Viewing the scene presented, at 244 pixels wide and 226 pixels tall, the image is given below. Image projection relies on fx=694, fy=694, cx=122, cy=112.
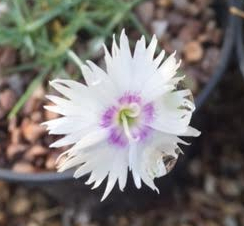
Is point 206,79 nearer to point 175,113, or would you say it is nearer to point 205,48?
point 205,48

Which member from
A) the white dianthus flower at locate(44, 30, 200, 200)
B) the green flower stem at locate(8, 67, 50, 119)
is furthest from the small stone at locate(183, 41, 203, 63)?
the white dianthus flower at locate(44, 30, 200, 200)

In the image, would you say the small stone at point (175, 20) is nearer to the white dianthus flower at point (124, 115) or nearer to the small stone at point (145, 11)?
the small stone at point (145, 11)

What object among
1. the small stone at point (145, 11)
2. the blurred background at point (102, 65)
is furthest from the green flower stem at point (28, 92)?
the small stone at point (145, 11)

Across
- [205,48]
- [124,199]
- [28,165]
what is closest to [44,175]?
[28,165]

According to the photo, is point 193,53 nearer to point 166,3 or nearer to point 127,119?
point 166,3

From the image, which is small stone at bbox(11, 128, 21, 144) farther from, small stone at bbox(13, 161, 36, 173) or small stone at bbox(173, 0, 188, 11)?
small stone at bbox(173, 0, 188, 11)

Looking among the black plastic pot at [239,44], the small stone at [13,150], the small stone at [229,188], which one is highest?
the small stone at [13,150]

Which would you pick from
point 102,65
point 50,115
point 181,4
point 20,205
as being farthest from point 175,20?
point 20,205

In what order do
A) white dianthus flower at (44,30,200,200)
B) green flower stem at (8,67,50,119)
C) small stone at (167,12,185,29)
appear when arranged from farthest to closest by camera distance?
small stone at (167,12,185,29), green flower stem at (8,67,50,119), white dianthus flower at (44,30,200,200)
